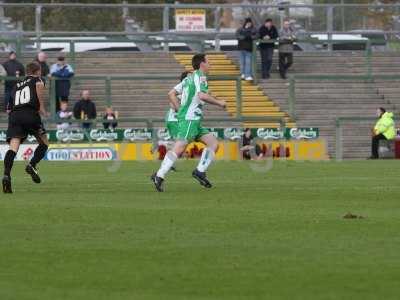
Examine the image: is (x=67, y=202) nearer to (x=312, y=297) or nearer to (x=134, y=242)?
(x=134, y=242)

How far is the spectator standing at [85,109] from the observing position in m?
38.7

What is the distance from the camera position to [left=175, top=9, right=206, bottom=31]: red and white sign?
1762 inches

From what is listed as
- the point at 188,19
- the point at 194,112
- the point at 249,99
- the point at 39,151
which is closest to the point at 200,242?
the point at 194,112

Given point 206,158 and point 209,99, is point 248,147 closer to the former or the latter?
point 206,158

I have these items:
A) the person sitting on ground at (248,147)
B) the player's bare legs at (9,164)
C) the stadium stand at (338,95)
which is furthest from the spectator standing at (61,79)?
the player's bare legs at (9,164)

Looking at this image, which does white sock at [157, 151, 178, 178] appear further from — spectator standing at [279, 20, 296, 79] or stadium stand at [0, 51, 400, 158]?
spectator standing at [279, 20, 296, 79]

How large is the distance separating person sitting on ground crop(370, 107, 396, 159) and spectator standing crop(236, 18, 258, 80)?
494cm

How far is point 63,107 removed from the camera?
38.8 meters

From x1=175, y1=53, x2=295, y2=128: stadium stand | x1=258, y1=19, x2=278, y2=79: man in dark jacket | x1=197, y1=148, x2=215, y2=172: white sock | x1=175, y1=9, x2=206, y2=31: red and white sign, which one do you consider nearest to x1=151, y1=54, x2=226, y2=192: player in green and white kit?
x1=197, y1=148, x2=215, y2=172: white sock

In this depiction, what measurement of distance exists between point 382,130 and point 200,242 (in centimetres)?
2655

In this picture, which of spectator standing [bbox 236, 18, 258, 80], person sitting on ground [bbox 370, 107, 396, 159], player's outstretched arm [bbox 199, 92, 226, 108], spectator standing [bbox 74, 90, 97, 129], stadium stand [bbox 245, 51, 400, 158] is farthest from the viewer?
spectator standing [bbox 236, 18, 258, 80]

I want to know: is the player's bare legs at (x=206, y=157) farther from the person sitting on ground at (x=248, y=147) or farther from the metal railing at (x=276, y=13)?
the metal railing at (x=276, y=13)

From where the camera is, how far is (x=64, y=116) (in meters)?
38.7

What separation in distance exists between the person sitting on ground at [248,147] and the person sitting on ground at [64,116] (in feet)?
15.3
